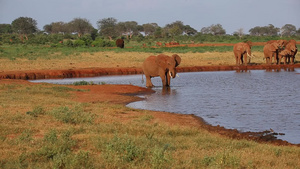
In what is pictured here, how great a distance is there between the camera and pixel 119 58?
126 feet

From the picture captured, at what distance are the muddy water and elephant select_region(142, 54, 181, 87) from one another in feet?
2.34

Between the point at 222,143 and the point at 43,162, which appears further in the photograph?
the point at 222,143

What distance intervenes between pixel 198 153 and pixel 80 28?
9223cm

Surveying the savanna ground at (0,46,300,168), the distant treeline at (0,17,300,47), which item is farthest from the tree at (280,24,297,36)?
the savanna ground at (0,46,300,168)

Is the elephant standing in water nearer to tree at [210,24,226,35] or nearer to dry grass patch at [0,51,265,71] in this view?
dry grass patch at [0,51,265,71]

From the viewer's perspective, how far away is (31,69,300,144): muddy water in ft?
40.6

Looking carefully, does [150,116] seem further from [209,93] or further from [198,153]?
[209,93]

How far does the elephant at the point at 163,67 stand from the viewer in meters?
21.6

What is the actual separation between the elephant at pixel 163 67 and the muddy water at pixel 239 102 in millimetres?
712

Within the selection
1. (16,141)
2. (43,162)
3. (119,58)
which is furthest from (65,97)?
(119,58)

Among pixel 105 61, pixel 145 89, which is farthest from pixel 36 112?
pixel 105 61

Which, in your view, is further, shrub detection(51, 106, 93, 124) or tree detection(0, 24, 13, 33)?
tree detection(0, 24, 13, 33)

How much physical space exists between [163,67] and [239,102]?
Result: 626cm

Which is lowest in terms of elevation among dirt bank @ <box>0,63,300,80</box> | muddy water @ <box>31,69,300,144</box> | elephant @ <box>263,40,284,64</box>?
muddy water @ <box>31,69,300,144</box>
